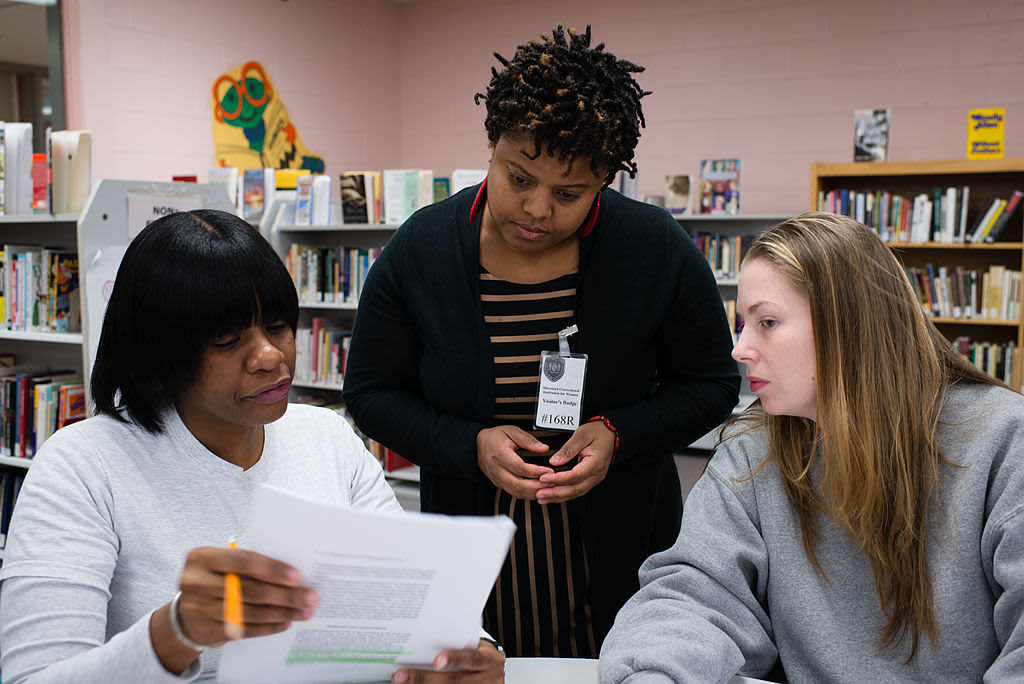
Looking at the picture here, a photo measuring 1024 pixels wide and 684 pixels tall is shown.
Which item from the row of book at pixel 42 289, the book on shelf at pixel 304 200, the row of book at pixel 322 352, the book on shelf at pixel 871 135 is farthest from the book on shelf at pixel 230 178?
the book on shelf at pixel 871 135

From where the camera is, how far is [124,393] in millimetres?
1148

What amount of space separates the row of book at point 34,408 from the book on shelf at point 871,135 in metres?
3.79

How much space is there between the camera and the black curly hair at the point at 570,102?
1222mm

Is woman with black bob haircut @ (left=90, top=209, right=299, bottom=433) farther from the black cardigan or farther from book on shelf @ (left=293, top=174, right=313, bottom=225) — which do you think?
book on shelf @ (left=293, top=174, right=313, bottom=225)

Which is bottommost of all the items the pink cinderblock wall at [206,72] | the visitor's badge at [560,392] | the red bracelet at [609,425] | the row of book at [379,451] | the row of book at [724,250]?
the row of book at [379,451]

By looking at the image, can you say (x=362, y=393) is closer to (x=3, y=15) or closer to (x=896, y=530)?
(x=896, y=530)

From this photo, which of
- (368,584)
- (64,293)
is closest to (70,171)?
(64,293)

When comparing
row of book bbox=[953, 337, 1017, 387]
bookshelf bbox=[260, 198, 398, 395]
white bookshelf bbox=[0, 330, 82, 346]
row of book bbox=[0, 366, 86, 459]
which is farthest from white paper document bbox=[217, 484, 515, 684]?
row of book bbox=[953, 337, 1017, 387]

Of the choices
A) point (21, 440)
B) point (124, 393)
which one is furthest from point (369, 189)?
point (124, 393)

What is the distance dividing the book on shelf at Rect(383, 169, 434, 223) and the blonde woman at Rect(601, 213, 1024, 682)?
3260 millimetres

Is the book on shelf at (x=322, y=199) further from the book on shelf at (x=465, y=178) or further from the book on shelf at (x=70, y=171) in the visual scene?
the book on shelf at (x=70, y=171)

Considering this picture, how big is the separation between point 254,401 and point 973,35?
5.43 m

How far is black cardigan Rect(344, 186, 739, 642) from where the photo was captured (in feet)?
4.78

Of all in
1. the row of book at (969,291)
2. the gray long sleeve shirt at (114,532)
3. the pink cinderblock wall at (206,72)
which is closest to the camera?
the gray long sleeve shirt at (114,532)
